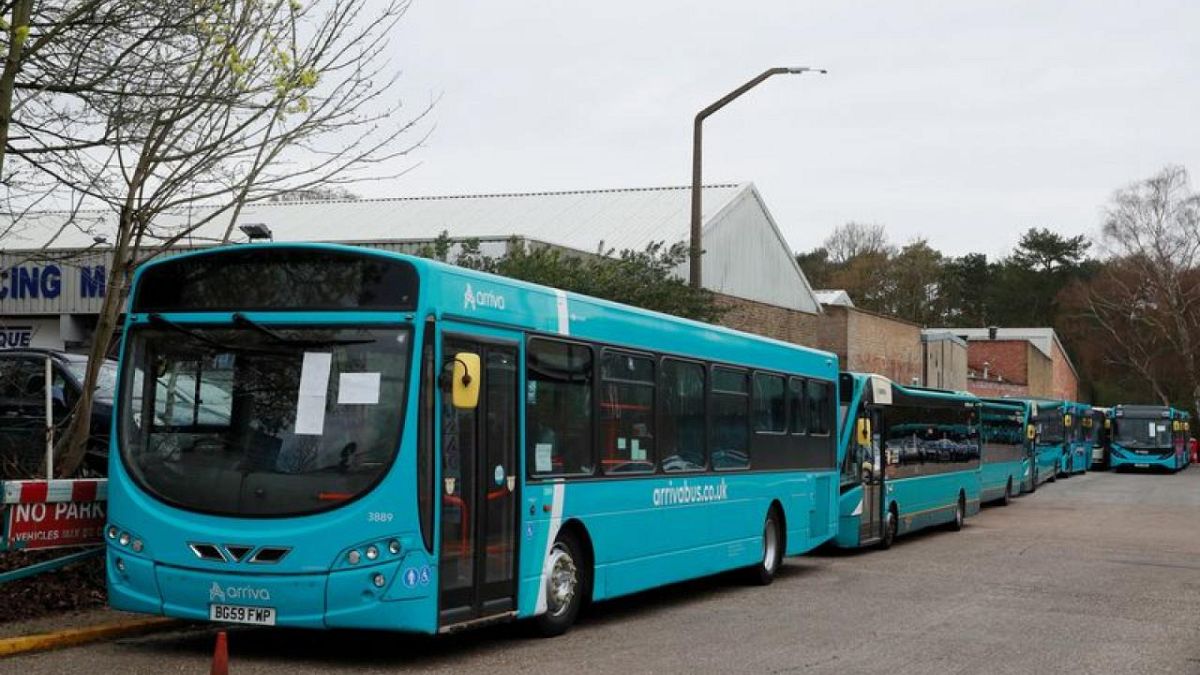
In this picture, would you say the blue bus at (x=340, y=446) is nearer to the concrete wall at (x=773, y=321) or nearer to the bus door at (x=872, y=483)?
the bus door at (x=872, y=483)

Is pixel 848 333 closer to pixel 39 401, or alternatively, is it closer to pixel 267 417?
pixel 39 401

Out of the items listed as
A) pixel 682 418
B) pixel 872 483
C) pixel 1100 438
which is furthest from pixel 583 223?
pixel 1100 438

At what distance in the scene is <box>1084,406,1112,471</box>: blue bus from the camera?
63.6m

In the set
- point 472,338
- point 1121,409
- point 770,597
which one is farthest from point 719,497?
point 1121,409

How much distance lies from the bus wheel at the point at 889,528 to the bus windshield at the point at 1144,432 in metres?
40.2

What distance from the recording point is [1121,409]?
2398 inches

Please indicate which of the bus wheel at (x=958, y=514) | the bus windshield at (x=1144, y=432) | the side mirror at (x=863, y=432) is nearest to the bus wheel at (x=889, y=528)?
the side mirror at (x=863, y=432)

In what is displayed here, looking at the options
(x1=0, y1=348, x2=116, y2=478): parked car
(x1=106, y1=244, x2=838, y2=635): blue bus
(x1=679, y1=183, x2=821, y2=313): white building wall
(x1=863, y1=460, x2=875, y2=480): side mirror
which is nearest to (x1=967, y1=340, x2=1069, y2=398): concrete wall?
(x1=679, y1=183, x2=821, y2=313): white building wall

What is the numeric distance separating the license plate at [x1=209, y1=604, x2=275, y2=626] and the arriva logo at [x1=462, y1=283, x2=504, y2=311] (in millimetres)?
2563

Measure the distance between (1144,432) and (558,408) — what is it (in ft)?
175

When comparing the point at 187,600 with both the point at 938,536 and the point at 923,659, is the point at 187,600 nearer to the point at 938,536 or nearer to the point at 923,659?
the point at 923,659

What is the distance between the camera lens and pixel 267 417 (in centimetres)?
1013

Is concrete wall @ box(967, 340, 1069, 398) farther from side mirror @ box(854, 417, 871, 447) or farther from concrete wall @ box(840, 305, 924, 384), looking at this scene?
side mirror @ box(854, 417, 871, 447)

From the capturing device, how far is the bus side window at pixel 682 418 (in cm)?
1430
